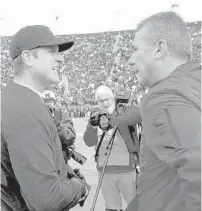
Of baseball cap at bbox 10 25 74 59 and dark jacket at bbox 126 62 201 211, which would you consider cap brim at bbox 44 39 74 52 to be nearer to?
baseball cap at bbox 10 25 74 59

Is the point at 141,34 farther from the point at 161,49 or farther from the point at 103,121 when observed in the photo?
the point at 103,121

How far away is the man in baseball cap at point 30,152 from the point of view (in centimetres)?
169

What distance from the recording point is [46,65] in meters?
2.05

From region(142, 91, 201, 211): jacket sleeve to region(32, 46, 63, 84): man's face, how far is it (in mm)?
859

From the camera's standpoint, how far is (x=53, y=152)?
1817 mm

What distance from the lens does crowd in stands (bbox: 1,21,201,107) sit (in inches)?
1473

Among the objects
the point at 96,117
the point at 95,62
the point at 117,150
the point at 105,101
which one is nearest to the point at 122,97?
the point at 105,101

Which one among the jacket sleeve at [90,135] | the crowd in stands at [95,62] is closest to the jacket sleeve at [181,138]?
the jacket sleeve at [90,135]

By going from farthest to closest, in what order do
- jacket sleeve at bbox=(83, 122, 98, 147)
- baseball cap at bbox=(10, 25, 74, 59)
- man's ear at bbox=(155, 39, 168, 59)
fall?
jacket sleeve at bbox=(83, 122, 98, 147)
baseball cap at bbox=(10, 25, 74, 59)
man's ear at bbox=(155, 39, 168, 59)

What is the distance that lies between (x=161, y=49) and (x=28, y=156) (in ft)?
2.40

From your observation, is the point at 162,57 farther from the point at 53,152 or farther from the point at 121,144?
the point at 121,144

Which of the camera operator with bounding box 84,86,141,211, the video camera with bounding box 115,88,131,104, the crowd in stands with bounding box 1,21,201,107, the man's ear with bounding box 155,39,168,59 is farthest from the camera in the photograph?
the crowd in stands with bounding box 1,21,201,107

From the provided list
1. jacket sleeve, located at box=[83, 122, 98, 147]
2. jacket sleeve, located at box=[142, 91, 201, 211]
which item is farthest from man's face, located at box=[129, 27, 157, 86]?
jacket sleeve, located at box=[83, 122, 98, 147]

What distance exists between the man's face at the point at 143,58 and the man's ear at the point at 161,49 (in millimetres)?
18
